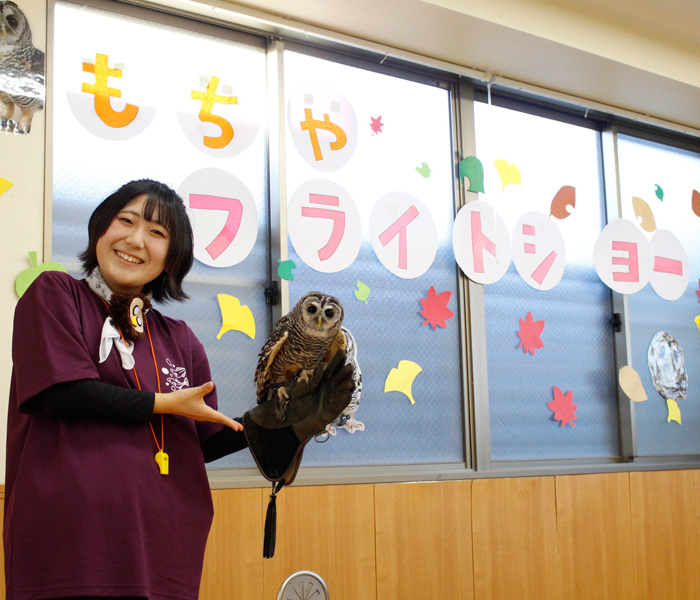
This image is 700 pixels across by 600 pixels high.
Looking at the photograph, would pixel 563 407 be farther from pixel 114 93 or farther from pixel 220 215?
pixel 114 93

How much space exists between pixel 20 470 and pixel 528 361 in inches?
108

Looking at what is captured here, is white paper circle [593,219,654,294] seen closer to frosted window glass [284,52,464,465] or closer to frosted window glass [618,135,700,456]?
frosted window glass [618,135,700,456]

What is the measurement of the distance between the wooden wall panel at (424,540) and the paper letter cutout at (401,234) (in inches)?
40.4

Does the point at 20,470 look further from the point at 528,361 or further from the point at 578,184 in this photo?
the point at 578,184

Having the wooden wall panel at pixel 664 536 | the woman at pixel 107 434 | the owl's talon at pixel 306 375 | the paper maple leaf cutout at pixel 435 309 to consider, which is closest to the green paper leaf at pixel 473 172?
the paper maple leaf cutout at pixel 435 309

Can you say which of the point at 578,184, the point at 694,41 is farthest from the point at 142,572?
the point at 694,41

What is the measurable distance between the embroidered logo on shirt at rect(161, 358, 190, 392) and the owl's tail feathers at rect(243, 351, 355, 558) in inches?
6.6

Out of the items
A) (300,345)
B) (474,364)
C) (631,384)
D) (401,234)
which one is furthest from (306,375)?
(631,384)

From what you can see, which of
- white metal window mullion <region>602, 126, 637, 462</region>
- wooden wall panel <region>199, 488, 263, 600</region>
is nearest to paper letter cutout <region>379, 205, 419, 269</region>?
wooden wall panel <region>199, 488, 263, 600</region>

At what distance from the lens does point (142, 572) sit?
1.06 metres

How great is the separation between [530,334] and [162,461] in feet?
8.45

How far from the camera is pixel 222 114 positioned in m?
2.71

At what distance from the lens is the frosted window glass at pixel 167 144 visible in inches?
94.6

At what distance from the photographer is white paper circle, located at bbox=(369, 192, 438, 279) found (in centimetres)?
298
